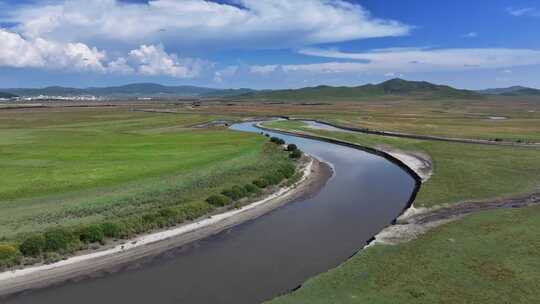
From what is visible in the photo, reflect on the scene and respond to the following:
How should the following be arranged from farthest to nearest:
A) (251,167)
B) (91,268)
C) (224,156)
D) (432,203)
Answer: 1. (224,156)
2. (251,167)
3. (432,203)
4. (91,268)

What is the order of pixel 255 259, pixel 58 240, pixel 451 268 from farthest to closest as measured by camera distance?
pixel 255 259 < pixel 58 240 < pixel 451 268

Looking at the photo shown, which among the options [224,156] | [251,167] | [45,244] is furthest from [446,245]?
[224,156]

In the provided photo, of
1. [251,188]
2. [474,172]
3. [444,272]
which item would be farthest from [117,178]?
[474,172]

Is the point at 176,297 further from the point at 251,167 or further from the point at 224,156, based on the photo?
the point at 224,156

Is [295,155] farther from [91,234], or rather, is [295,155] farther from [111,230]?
[91,234]

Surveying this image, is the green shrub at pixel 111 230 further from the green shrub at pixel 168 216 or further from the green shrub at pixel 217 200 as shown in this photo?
the green shrub at pixel 217 200

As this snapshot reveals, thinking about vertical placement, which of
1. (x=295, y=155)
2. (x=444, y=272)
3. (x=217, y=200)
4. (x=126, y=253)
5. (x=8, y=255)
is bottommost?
(x=126, y=253)
